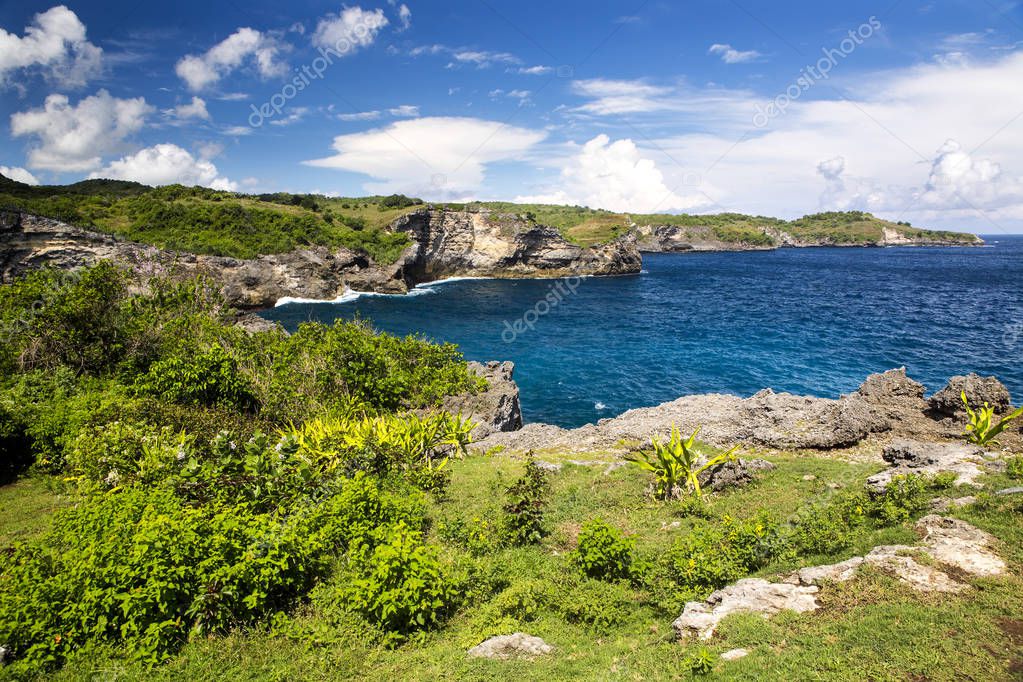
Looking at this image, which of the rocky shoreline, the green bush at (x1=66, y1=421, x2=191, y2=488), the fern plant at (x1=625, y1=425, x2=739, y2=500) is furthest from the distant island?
the fern plant at (x1=625, y1=425, x2=739, y2=500)

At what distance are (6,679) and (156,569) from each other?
1.99m

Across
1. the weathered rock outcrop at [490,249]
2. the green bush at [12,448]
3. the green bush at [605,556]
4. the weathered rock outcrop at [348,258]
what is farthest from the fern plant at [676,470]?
the weathered rock outcrop at [490,249]

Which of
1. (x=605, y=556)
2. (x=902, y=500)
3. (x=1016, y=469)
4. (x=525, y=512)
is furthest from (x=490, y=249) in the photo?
(x=605, y=556)

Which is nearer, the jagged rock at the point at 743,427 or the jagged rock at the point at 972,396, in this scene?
the jagged rock at the point at 743,427

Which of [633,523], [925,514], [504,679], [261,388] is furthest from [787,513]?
[261,388]

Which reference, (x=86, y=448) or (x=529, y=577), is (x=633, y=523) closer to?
(x=529, y=577)

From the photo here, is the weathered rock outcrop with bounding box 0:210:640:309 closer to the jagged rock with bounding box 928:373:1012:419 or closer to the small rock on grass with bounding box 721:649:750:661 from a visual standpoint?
the small rock on grass with bounding box 721:649:750:661

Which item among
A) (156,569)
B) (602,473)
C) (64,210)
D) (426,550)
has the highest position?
(64,210)

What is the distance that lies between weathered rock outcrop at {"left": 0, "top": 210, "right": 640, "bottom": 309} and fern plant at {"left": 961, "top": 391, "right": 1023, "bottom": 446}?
1409 inches

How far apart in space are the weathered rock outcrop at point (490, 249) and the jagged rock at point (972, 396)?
76.7 metres

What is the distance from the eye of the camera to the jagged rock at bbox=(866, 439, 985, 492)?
11.0 m

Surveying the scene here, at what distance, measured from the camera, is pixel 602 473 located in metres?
15.2

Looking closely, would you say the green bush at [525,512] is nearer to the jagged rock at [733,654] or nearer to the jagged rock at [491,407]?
the jagged rock at [733,654]

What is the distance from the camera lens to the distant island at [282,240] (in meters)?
45.7
